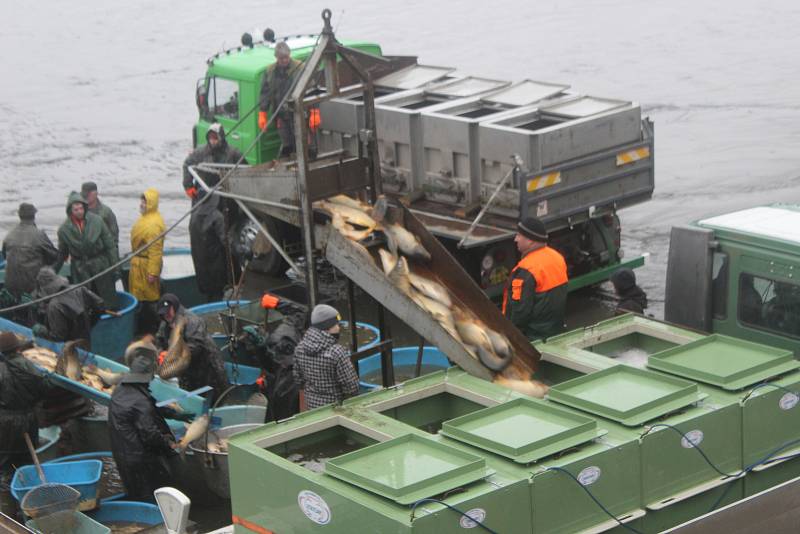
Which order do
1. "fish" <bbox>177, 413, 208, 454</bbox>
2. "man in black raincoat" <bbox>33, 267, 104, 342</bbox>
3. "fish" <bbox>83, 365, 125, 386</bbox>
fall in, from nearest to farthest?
"fish" <bbox>177, 413, 208, 454</bbox> < "fish" <bbox>83, 365, 125, 386</bbox> < "man in black raincoat" <bbox>33, 267, 104, 342</bbox>

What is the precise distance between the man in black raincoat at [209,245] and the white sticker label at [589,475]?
7.58 m

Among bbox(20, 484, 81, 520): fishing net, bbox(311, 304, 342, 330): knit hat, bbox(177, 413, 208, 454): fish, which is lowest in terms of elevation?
bbox(20, 484, 81, 520): fishing net

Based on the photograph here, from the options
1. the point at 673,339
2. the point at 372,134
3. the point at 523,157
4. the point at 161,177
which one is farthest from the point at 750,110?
the point at 673,339

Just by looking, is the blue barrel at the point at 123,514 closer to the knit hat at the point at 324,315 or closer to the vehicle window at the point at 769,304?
the knit hat at the point at 324,315

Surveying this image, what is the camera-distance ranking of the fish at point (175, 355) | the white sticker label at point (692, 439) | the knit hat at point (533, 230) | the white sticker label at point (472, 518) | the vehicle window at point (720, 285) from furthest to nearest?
the fish at point (175, 355) < the knit hat at point (533, 230) < the vehicle window at point (720, 285) < the white sticker label at point (692, 439) < the white sticker label at point (472, 518)

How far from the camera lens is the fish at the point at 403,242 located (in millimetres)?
→ 9391

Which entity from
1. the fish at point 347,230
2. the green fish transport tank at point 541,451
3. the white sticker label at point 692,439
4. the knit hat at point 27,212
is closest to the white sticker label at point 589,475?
the green fish transport tank at point 541,451

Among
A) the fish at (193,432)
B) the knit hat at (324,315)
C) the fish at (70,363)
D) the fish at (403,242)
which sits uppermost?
the fish at (403,242)

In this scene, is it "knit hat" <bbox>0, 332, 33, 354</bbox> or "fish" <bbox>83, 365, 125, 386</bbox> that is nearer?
"knit hat" <bbox>0, 332, 33, 354</bbox>

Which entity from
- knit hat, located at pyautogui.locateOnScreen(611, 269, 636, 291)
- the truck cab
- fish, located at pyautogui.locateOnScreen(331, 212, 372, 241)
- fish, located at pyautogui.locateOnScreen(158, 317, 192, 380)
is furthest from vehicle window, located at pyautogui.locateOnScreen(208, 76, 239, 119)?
the truck cab

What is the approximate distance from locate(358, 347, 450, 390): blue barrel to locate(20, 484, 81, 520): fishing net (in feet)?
9.70

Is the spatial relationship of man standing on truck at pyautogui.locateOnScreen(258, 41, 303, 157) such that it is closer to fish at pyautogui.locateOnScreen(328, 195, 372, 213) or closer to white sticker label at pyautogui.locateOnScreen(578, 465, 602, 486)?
fish at pyautogui.locateOnScreen(328, 195, 372, 213)

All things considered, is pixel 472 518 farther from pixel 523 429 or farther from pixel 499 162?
pixel 499 162

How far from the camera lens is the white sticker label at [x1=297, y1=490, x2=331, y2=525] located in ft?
20.2
